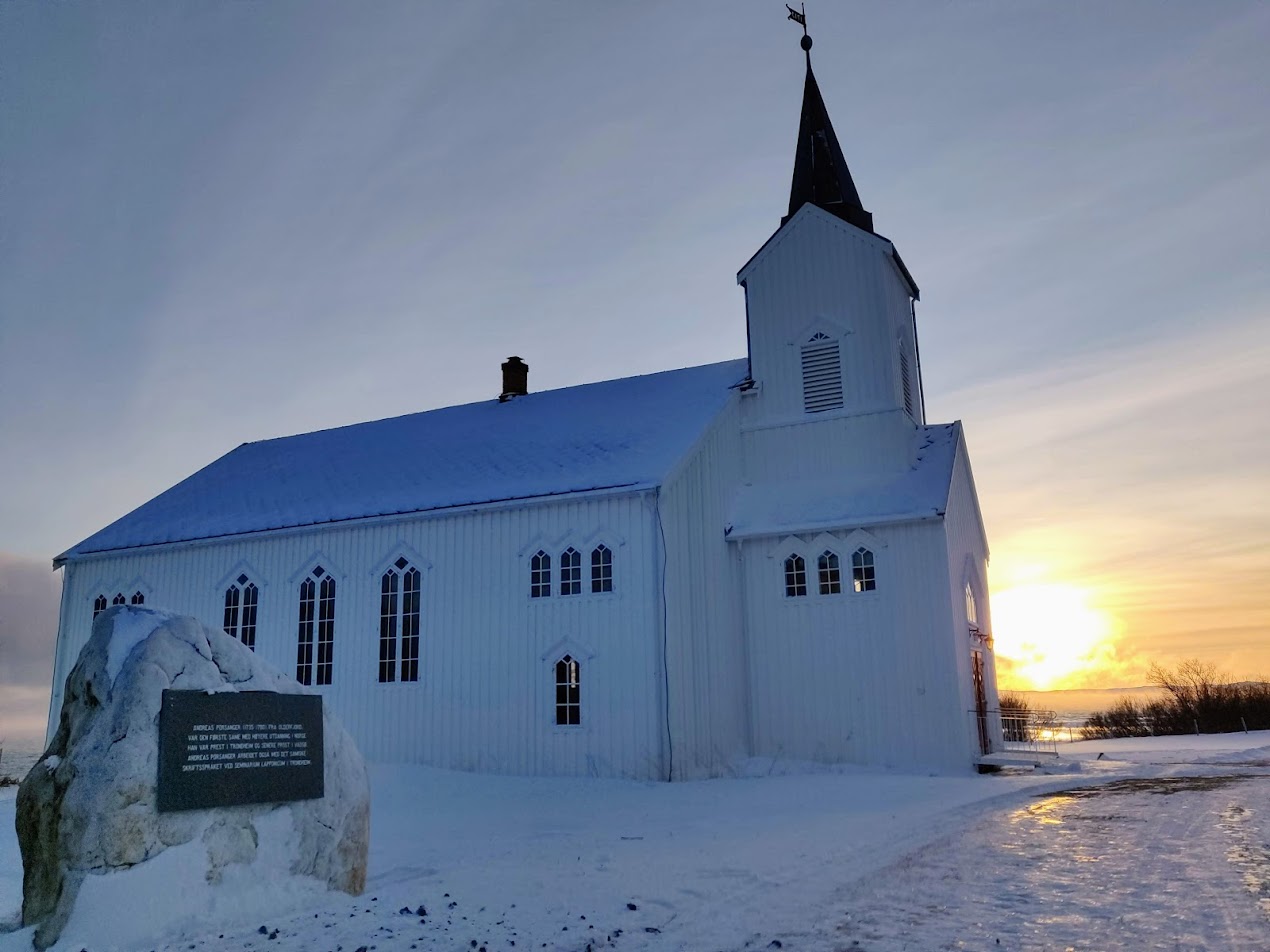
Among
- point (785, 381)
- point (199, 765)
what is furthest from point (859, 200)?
point (199, 765)

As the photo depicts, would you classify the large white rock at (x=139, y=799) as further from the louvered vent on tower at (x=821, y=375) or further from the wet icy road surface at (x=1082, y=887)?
the louvered vent on tower at (x=821, y=375)

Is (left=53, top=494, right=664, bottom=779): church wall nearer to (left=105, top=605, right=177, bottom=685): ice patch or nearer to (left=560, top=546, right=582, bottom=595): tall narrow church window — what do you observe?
(left=560, top=546, right=582, bottom=595): tall narrow church window

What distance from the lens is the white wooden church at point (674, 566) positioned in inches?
816

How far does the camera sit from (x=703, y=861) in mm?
10836

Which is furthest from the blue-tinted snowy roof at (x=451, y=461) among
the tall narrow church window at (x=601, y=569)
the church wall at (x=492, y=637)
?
the tall narrow church window at (x=601, y=569)

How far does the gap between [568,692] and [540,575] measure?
99.8 inches

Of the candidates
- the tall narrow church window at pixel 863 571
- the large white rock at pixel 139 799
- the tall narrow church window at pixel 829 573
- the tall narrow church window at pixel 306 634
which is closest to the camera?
the large white rock at pixel 139 799

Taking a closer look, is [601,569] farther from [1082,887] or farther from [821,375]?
[1082,887]

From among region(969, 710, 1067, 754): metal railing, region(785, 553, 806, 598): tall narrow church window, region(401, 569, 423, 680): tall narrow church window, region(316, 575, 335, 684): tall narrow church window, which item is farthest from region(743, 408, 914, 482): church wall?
region(316, 575, 335, 684): tall narrow church window

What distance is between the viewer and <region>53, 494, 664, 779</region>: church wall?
66.7 feet

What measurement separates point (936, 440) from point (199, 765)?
756 inches

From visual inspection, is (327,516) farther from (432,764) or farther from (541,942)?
(541,942)

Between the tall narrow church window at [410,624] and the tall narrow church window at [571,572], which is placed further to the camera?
the tall narrow church window at [410,624]

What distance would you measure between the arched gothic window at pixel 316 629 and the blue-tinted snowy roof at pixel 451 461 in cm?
150
